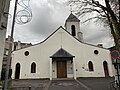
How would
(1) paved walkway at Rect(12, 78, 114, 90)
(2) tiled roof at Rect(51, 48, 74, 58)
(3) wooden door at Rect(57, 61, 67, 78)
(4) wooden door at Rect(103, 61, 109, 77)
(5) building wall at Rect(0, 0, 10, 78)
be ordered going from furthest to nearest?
(4) wooden door at Rect(103, 61, 109, 77)
(3) wooden door at Rect(57, 61, 67, 78)
(2) tiled roof at Rect(51, 48, 74, 58)
(1) paved walkway at Rect(12, 78, 114, 90)
(5) building wall at Rect(0, 0, 10, 78)

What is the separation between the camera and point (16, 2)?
409cm

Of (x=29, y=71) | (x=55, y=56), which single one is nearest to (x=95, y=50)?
(x=55, y=56)

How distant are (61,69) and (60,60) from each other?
155 cm

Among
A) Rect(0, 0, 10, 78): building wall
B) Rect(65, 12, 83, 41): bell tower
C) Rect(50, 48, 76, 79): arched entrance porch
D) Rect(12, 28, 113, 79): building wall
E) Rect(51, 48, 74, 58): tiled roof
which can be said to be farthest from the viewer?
Rect(65, 12, 83, 41): bell tower

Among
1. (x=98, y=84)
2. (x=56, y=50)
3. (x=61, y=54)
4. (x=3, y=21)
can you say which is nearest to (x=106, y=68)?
(x=61, y=54)

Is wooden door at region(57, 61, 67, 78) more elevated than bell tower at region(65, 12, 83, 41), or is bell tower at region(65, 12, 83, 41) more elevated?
bell tower at region(65, 12, 83, 41)

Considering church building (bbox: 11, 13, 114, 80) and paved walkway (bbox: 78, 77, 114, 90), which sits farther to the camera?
church building (bbox: 11, 13, 114, 80)

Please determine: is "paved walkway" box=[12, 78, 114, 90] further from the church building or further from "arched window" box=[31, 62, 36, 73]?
"arched window" box=[31, 62, 36, 73]

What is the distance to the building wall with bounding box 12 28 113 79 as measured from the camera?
21.0m

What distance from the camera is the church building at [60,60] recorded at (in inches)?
813

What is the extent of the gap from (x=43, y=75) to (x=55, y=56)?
3915 mm

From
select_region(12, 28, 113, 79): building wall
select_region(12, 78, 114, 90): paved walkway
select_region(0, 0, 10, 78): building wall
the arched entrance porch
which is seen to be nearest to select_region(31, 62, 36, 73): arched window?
select_region(12, 28, 113, 79): building wall

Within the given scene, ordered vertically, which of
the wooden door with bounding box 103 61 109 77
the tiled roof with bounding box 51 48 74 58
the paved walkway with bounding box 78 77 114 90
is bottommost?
the paved walkway with bounding box 78 77 114 90

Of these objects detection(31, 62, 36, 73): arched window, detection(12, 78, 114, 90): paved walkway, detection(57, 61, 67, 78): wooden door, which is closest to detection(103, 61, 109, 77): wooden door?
detection(57, 61, 67, 78): wooden door
